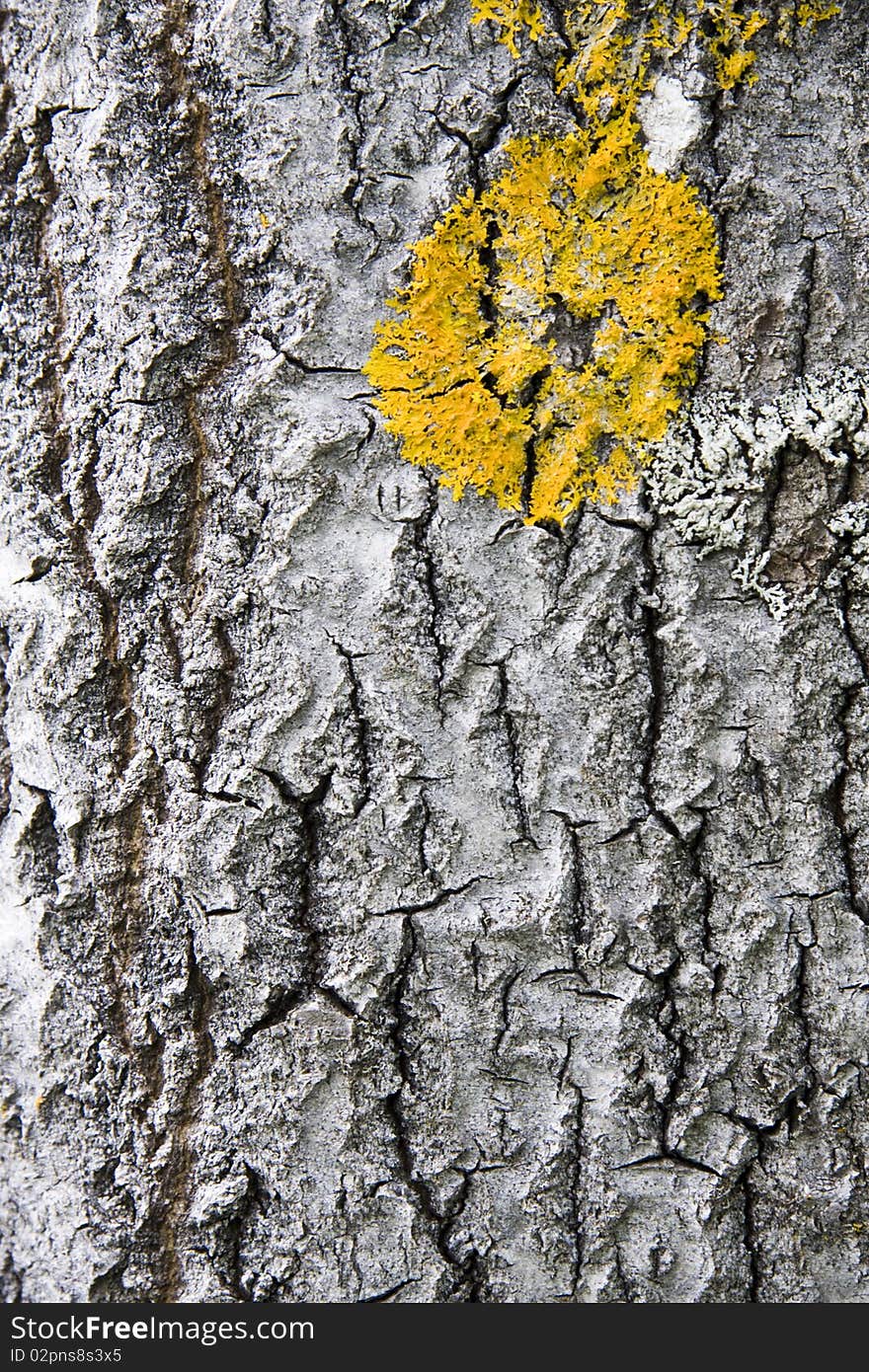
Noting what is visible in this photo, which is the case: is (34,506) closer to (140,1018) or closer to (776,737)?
(140,1018)

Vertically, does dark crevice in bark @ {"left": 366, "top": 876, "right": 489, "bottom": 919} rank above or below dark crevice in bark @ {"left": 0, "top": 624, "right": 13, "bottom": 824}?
below

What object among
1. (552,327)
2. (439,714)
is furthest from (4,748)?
(552,327)

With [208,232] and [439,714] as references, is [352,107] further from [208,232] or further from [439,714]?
[439,714]

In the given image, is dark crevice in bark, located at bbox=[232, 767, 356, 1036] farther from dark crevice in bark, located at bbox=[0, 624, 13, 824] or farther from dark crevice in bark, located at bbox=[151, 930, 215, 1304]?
dark crevice in bark, located at bbox=[0, 624, 13, 824]

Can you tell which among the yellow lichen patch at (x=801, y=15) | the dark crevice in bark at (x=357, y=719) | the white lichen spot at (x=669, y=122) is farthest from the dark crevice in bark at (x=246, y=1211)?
the yellow lichen patch at (x=801, y=15)

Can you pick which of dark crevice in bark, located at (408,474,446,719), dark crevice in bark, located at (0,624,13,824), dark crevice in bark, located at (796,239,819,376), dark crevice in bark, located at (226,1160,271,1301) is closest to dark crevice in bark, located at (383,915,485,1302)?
dark crevice in bark, located at (226,1160,271,1301)

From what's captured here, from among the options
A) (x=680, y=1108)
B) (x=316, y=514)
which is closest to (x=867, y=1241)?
(x=680, y=1108)
